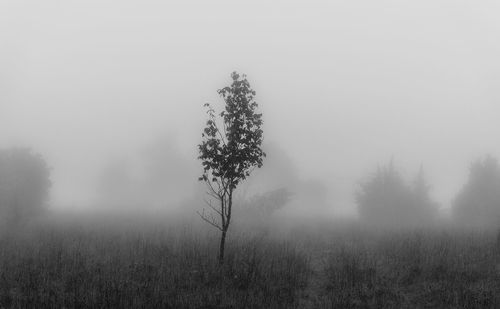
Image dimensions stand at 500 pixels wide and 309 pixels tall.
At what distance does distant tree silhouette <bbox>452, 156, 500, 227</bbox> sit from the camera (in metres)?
43.9

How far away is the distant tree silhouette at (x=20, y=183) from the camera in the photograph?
29359 millimetres

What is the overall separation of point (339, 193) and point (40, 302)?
374 ft

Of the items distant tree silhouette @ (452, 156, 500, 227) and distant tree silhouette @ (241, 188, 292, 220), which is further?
distant tree silhouette @ (241, 188, 292, 220)

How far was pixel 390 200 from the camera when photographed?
4788 centimetres

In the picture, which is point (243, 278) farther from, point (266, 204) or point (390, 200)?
point (390, 200)

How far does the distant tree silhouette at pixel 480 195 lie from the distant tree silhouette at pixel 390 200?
3.79m

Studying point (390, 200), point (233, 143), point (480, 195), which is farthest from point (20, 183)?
point (480, 195)

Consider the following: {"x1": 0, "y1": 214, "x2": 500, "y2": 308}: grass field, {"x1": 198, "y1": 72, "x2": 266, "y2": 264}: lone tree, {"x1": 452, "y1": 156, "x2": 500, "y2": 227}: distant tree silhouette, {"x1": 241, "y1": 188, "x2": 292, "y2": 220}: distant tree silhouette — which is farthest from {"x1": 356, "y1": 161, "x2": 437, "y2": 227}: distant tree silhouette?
{"x1": 198, "y1": 72, "x2": 266, "y2": 264}: lone tree

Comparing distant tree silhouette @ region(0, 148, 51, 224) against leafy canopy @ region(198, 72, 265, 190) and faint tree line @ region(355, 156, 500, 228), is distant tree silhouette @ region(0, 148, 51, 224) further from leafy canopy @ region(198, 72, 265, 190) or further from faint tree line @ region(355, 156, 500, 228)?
faint tree line @ region(355, 156, 500, 228)

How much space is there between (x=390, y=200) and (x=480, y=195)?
979 cm

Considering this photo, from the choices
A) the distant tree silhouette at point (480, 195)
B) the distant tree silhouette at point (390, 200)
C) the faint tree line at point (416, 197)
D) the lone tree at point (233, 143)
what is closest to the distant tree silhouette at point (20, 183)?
the lone tree at point (233, 143)

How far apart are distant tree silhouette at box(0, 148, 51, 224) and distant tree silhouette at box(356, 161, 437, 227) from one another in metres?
34.8

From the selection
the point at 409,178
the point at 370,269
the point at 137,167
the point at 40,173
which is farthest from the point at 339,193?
the point at 370,269

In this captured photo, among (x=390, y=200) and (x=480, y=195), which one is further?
(x=390, y=200)
